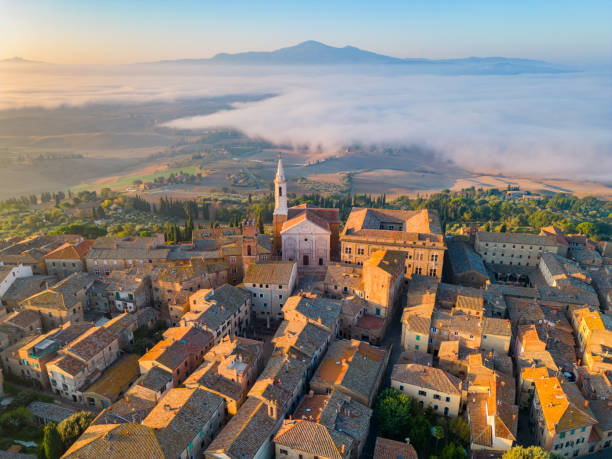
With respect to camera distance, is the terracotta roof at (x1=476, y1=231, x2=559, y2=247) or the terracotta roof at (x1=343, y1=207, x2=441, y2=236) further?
the terracotta roof at (x1=476, y1=231, x2=559, y2=247)

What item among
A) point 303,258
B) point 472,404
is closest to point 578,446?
point 472,404

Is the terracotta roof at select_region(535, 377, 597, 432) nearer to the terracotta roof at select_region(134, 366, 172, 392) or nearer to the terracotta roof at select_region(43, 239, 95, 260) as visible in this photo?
the terracotta roof at select_region(134, 366, 172, 392)

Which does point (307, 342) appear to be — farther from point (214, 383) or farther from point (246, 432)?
point (246, 432)

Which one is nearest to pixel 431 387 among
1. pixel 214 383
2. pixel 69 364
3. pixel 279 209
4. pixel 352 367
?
pixel 352 367

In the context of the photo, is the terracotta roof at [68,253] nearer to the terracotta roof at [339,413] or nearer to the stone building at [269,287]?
the stone building at [269,287]

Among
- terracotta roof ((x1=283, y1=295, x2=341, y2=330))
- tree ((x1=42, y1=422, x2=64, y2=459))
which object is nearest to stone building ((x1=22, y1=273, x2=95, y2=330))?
tree ((x1=42, y1=422, x2=64, y2=459))

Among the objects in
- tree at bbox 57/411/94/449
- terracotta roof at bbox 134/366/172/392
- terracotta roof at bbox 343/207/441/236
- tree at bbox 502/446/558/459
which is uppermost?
terracotta roof at bbox 343/207/441/236

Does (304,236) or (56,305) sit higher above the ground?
(304,236)
